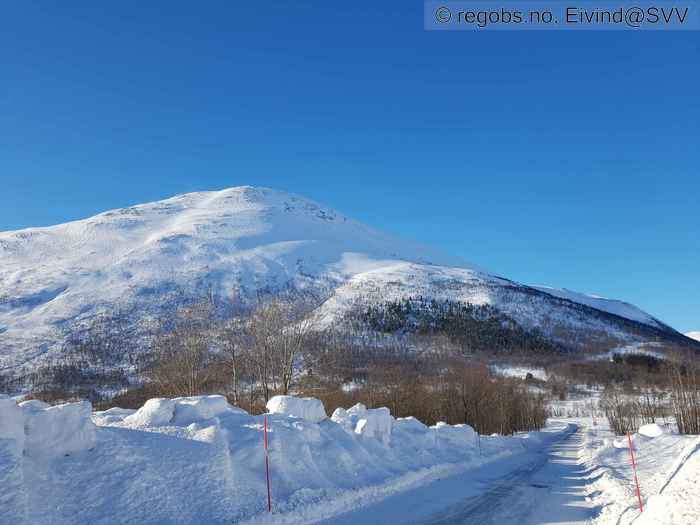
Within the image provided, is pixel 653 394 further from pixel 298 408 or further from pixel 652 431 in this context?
pixel 298 408

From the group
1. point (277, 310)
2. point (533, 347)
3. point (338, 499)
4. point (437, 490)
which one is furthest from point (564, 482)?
point (533, 347)

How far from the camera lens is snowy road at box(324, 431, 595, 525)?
11.5m

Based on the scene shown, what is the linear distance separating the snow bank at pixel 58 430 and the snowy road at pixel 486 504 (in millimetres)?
5436

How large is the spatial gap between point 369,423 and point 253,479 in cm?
742

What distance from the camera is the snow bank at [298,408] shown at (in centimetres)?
1716

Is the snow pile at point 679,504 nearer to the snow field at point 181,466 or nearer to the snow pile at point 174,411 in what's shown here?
the snow field at point 181,466

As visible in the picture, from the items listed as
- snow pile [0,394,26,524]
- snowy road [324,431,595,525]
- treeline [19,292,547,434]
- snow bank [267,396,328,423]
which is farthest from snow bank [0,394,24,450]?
treeline [19,292,547,434]

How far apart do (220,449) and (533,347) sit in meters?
196

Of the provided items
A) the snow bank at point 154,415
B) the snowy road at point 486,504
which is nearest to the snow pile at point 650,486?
the snowy road at point 486,504

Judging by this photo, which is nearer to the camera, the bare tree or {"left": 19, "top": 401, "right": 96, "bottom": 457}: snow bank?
{"left": 19, "top": 401, "right": 96, "bottom": 457}: snow bank

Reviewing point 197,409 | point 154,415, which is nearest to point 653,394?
point 197,409

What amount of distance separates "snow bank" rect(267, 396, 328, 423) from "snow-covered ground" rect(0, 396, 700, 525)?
0.05 meters

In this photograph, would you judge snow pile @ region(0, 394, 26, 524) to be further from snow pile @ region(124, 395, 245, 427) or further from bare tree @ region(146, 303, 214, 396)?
bare tree @ region(146, 303, 214, 396)

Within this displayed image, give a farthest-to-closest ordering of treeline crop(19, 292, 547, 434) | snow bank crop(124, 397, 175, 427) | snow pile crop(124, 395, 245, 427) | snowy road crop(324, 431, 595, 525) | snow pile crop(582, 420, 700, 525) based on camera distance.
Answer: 1. treeline crop(19, 292, 547, 434)
2. snow pile crop(124, 395, 245, 427)
3. snow bank crop(124, 397, 175, 427)
4. snowy road crop(324, 431, 595, 525)
5. snow pile crop(582, 420, 700, 525)
